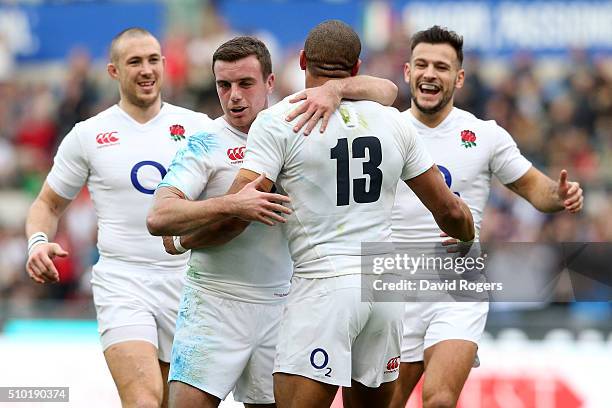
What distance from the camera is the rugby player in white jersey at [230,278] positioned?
22.7 ft

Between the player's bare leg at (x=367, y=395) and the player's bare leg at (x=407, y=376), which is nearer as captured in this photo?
the player's bare leg at (x=367, y=395)

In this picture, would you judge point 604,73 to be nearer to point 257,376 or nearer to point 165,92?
point 165,92

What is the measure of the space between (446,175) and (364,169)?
7.19ft

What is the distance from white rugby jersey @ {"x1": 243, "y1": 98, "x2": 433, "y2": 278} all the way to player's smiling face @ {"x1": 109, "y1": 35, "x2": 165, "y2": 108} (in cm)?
228

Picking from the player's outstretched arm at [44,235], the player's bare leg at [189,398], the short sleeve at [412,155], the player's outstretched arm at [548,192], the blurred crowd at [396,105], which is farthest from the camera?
the blurred crowd at [396,105]

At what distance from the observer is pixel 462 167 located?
8484 mm

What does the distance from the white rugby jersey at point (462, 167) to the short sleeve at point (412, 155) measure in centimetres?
176

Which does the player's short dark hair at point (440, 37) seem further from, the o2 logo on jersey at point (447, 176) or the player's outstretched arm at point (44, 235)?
the player's outstretched arm at point (44, 235)

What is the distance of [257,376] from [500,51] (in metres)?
11.1

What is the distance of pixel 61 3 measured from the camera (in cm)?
1823

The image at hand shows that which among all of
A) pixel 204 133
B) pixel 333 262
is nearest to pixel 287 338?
pixel 333 262

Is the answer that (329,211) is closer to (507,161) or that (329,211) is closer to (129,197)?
(129,197)

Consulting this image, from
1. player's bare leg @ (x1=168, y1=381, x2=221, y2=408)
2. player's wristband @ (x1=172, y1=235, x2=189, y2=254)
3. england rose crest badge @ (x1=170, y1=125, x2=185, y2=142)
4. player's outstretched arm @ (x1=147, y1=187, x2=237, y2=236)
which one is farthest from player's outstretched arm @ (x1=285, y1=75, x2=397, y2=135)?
england rose crest badge @ (x1=170, y1=125, x2=185, y2=142)

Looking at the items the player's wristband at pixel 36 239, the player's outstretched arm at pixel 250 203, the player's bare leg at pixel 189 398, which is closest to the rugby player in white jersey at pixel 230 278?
the player's bare leg at pixel 189 398
